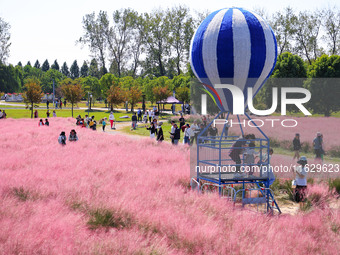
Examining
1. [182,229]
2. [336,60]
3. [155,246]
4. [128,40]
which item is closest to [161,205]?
[182,229]

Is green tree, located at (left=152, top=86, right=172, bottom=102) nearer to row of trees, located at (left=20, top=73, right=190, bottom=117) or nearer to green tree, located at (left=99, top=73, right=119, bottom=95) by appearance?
row of trees, located at (left=20, top=73, right=190, bottom=117)

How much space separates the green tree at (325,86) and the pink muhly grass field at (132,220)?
105 ft

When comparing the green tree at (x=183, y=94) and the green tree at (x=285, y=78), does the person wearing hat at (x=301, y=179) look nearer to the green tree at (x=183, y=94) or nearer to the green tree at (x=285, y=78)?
the green tree at (x=285, y=78)

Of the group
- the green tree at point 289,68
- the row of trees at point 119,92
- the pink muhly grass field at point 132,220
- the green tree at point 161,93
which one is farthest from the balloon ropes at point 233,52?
the green tree at point 161,93

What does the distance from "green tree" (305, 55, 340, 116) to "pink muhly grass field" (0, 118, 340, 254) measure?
32144mm

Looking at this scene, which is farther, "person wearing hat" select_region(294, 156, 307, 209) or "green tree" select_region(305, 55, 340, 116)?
"green tree" select_region(305, 55, 340, 116)

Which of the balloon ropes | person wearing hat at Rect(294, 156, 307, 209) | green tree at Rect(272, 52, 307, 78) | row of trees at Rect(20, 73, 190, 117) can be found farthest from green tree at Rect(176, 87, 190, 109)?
person wearing hat at Rect(294, 156, 307, 209)

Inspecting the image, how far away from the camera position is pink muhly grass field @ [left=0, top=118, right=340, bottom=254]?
241 inches

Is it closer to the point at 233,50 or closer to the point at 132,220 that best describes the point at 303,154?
the point at 233,50

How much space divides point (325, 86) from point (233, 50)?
3213 cm

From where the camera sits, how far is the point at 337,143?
23.2m

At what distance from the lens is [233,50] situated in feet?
37.4

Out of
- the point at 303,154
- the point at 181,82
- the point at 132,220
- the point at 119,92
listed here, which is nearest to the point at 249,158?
the point at 132,220

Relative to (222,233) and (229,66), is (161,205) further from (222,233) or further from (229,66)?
(229,66)
